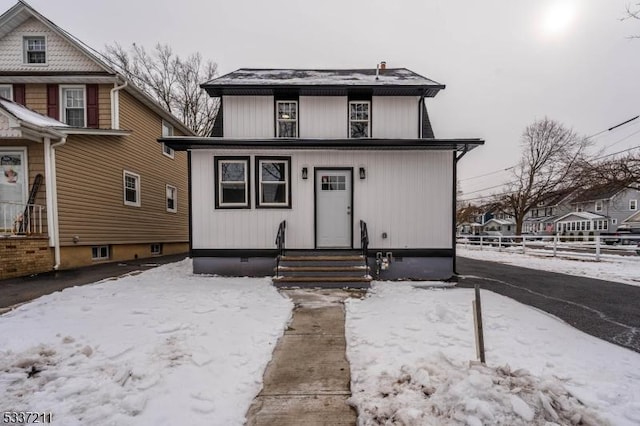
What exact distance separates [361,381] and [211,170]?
21.3 ft

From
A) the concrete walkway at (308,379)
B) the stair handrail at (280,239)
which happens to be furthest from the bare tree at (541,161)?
the concrete walkway at (308,379)

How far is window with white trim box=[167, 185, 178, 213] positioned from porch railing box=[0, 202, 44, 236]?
211 inches

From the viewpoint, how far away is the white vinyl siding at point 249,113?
836 cm

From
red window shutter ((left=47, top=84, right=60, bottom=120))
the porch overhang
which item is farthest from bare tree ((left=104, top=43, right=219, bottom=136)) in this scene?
the porch overhang

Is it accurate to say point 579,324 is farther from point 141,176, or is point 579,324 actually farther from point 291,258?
point 141,176

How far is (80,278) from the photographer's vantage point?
277 inches

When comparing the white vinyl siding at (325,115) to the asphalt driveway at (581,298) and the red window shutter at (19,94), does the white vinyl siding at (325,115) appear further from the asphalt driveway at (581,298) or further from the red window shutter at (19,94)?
the red window shutter at (19,94)

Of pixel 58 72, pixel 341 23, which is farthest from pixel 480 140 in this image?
pixel 341 23

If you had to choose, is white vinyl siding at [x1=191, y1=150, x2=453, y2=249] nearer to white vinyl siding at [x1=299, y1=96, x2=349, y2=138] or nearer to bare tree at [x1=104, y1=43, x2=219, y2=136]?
white vinyl siding at [x1=299, y1=96, x2=349, y2=138]

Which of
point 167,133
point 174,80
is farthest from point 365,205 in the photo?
point 174,80

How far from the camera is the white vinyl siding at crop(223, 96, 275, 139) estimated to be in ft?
27.4

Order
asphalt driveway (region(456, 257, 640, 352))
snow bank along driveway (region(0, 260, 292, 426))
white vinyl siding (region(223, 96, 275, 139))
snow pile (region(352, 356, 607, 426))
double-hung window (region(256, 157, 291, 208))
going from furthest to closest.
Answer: white vinyl siding (region(223, 96, 275, 139)) → double-hung window (region(256, 157, 291, 208)) → asphalt driveway (region(456, 257, 640, 352)) → snow bank along driveway (region(0, 260, 292, 426)) → snow pile (region(352, 356, 607, 426))

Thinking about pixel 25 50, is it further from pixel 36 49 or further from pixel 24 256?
pixel 24 256

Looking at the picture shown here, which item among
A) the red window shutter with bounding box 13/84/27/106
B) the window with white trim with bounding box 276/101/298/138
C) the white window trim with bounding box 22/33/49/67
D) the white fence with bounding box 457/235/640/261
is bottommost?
the white fence with bounding box 457/235/640/261
